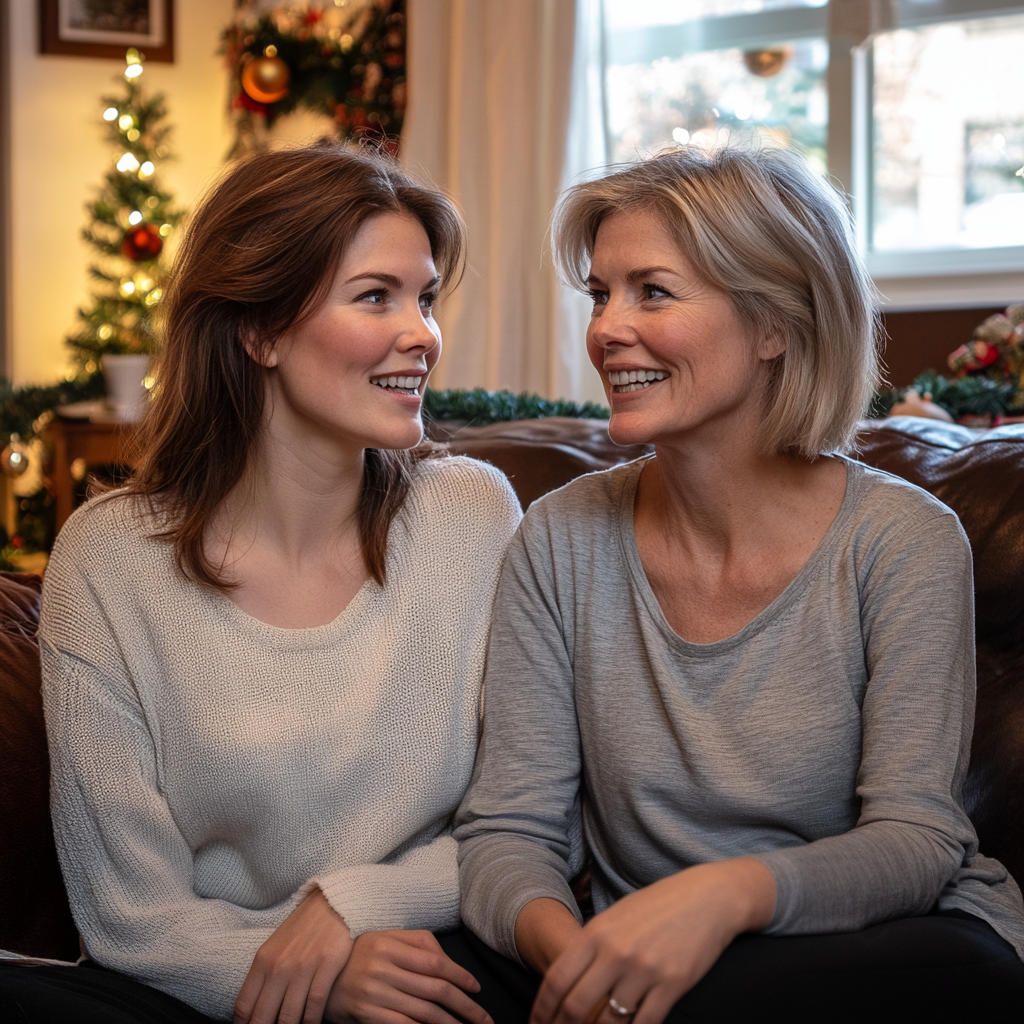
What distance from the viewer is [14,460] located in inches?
172

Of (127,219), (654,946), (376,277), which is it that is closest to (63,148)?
(127,219)

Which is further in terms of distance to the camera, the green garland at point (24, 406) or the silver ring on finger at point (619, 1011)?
the green garland at point (24, 406)

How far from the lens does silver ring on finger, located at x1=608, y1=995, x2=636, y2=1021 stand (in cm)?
103

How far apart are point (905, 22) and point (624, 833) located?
113 inches

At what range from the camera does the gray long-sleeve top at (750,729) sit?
1.13 metres

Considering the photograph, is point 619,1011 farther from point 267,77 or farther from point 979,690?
point 267,77

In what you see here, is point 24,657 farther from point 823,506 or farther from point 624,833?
point 823,506

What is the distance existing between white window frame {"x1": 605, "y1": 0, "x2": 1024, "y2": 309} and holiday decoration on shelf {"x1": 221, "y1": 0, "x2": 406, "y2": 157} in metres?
0.97

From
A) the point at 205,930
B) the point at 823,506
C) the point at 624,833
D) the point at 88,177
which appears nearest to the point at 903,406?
the point at 823,506

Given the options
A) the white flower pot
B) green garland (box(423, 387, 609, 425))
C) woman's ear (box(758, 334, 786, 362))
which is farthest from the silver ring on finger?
the white flower pot

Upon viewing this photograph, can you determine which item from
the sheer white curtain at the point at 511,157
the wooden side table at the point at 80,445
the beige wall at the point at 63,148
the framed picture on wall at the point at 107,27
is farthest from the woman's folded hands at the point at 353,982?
the framed picture on wall at the point at 107,27

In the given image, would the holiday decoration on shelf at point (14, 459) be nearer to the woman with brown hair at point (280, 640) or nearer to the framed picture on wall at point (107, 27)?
the framed picture on wall at point (107, 27)

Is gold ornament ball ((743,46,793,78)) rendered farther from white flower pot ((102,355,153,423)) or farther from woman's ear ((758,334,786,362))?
woman's ear ((758,334,786,362))

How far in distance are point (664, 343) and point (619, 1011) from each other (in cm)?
67
